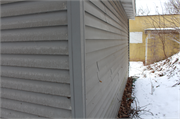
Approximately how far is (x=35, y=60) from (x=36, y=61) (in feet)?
0.06

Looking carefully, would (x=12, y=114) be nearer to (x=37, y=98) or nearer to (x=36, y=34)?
(x=37, y=98)

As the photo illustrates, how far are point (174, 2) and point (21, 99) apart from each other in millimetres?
11708

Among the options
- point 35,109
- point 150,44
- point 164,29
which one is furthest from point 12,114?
point 150,44

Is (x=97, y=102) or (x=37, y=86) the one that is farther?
(x=97, y=102)

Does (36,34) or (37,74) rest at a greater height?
(36,34)

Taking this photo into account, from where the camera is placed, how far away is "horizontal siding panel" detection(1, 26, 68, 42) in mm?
1458

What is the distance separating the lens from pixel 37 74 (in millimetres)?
1634

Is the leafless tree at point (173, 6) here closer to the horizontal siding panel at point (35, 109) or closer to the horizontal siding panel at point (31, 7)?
the horizontal siding panel at point (31, 7)

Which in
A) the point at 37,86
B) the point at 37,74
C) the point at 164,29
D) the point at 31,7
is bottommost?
the point at 37,86

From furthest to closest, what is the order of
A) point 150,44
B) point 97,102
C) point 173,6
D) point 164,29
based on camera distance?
point 150,44 < point 164,29 < point 173,6 < point 97,102

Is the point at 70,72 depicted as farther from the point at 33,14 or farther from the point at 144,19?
the point at 144,19

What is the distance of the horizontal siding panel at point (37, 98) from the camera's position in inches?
Result: 60.0

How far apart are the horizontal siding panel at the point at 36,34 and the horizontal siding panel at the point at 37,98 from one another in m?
0.65

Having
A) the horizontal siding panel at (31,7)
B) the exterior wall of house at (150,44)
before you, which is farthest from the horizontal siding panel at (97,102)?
the exterior wall of house at (150,44)
